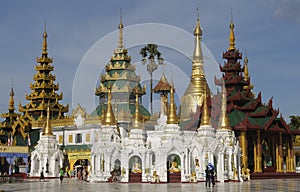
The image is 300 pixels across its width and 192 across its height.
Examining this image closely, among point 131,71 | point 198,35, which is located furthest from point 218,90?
point 131,71

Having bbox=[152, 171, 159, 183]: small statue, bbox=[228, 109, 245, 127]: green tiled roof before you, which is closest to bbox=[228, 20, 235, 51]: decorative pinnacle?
bbox=[228, 109, 245, 127]: green tiled roof

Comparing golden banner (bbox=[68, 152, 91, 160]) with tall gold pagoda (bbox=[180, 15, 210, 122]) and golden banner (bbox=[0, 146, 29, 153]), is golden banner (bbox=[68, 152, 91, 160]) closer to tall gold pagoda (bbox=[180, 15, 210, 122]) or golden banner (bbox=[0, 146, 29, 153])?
golden banner (bbox=[0, 146, 29, 153])

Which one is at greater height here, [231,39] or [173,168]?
[231,39]

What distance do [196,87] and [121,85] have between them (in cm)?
978

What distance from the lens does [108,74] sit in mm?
69250

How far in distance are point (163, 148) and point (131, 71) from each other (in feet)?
108

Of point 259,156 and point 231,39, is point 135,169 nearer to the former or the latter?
point 259,156

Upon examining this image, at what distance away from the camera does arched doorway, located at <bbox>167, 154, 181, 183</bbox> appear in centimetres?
3738

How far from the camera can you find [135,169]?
132 ft

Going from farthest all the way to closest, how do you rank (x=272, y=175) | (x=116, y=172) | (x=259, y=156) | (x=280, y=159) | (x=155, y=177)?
(x=280, y=159)
(x=259, y=156)
(x=272, y=175)
(x=116, y=172)
(x=155, y=177)

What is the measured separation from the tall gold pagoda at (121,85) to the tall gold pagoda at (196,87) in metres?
4.79

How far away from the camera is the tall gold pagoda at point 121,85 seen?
64125 millimetres

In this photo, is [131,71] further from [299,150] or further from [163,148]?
[163,148]

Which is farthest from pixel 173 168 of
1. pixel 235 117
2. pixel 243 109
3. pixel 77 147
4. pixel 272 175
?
pixel 77 147
